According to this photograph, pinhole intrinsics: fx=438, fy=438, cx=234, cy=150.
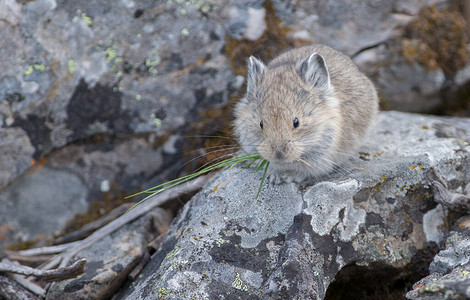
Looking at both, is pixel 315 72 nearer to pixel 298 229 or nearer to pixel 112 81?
pixel 298 229

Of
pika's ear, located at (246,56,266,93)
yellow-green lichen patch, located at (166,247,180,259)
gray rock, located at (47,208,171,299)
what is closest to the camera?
yellow-green lichen patch, located at (166,247,180,259)

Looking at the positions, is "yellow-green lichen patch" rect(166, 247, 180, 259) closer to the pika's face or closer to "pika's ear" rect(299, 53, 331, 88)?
the pika's face

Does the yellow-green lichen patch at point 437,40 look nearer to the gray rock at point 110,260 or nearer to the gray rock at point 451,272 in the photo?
the gray rock at point 451,272

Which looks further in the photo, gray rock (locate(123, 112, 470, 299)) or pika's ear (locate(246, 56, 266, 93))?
pika's ear (locate(246, 56, 266, 93))

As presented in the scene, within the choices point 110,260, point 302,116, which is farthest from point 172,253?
point 302,116

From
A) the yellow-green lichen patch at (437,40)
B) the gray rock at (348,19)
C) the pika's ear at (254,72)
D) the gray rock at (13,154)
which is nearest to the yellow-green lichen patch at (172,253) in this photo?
the pika's ear at (254,72)

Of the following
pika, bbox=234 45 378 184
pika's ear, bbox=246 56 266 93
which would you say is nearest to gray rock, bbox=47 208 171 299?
pika, bbox=234 45 378 184

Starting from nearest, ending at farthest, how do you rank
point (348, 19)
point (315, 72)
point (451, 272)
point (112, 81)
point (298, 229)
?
point (451, 272)
point (298, 229)
point (315, 72)
point (112, 81)
point (348, 19)
